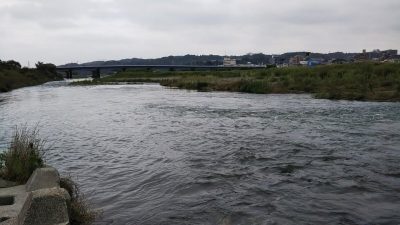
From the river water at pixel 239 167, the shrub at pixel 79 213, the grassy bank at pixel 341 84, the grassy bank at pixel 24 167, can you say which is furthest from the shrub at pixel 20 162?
the grassy bank at pixel 341 84

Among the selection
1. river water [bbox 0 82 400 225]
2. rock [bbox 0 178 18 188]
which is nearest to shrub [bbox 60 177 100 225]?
river water [bbox 0 82 400 225]

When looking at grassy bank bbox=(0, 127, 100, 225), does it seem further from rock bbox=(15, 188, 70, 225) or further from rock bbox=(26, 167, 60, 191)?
rock bbox=(15, 188, 70, 225)

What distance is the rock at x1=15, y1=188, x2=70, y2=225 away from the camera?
7820 mm

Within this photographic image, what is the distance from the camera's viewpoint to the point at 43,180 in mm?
10031

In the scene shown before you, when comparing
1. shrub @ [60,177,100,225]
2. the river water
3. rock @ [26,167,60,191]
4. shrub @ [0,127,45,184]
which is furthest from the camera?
shrub @ [0,127,45,184]

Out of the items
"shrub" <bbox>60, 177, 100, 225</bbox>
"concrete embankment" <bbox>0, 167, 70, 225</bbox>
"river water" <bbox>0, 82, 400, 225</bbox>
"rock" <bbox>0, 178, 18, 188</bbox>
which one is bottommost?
"river water" <bbox>0, 82, 400, 225</bbox>

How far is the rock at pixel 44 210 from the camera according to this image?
7.82 m

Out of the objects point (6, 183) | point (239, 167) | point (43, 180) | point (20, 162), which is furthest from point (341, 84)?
point (43, 180)

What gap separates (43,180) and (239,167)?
7334mm

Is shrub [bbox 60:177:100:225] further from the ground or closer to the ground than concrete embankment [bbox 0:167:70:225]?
closer to the ground

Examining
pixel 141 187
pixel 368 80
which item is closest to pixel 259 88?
pixel 368 80

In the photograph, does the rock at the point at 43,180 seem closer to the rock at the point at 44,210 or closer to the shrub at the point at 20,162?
the shrub at the point at 20,162

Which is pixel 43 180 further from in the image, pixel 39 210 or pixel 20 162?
pixel 39 210

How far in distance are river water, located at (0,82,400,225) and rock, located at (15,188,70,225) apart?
211 centimetres
